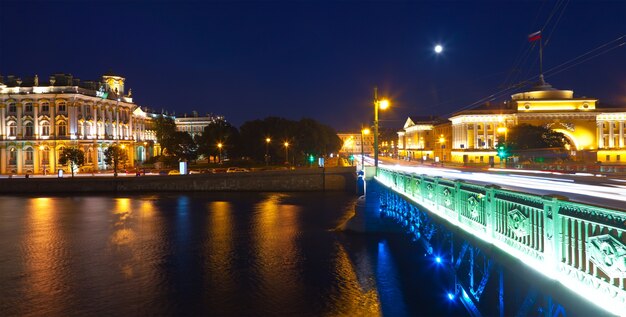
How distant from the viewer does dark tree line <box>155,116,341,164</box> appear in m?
91.9

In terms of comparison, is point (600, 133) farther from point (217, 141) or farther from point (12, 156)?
point (12, 156)

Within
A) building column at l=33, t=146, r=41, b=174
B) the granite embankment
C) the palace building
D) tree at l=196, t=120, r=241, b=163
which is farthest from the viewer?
the palace building

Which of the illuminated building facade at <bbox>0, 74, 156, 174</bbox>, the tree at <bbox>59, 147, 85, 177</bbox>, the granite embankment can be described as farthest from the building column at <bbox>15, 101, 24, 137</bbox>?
the granite embankment

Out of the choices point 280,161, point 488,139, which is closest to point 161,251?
point 280,161

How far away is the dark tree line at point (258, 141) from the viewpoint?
301ft

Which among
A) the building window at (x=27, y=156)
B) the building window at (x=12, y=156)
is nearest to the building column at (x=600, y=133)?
the building window at (x=27, y=156)

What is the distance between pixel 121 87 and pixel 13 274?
95.1 meters

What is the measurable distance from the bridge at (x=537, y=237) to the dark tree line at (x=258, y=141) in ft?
246

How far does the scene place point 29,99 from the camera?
8688 cm

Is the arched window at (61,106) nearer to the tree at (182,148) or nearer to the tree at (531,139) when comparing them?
the tree at (182,148)

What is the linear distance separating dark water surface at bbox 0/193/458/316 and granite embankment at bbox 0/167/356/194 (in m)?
22.6

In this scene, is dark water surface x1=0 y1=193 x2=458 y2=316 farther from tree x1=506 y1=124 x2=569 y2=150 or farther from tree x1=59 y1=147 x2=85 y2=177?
tree x1=506 y1=124 x2=569 y2=150

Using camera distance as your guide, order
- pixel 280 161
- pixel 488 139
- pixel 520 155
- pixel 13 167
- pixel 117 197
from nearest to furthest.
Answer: pixel 117 197, pixel 520 155, pixel 13 167, pixel 280 161, pixel 488 139

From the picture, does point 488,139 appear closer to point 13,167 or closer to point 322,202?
point 322,202
